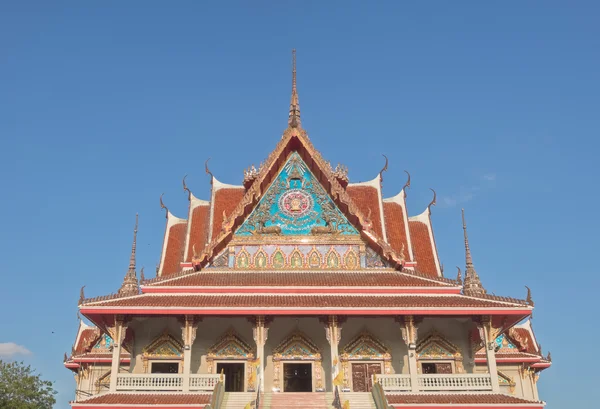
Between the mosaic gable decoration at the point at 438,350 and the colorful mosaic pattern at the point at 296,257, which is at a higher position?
the colorful mosaic pattern at the point at 296,257

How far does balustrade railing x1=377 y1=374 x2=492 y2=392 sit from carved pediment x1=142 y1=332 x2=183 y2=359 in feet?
17.8

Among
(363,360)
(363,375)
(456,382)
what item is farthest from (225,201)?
(456,382)

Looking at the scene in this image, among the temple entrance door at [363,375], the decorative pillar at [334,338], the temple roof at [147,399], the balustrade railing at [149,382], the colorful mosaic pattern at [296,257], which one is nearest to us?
the temple roof at [147,399]

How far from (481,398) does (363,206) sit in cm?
835

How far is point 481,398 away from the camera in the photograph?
595 inches

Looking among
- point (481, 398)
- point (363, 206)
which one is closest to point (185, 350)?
point (481, 398)

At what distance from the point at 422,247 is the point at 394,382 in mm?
7059

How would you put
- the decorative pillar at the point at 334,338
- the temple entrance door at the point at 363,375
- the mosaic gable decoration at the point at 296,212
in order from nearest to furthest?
the decorative pillar at the point at 334,338
the temple entrance door at the point at 363,375
the mosaic gable decoration at the point at 296,212

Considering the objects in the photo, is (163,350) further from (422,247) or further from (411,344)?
(422,247)

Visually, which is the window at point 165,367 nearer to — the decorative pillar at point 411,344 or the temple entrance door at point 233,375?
the temple entrance door at point 233,375

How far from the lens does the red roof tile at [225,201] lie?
2122 centimetres

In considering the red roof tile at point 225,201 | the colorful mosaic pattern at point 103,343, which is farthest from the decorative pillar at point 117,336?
the colorful mosaic pattern at point 103,343

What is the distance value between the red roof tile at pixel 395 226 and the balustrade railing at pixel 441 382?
4997mm

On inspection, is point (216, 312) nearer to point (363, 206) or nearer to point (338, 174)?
point (338, 174)
